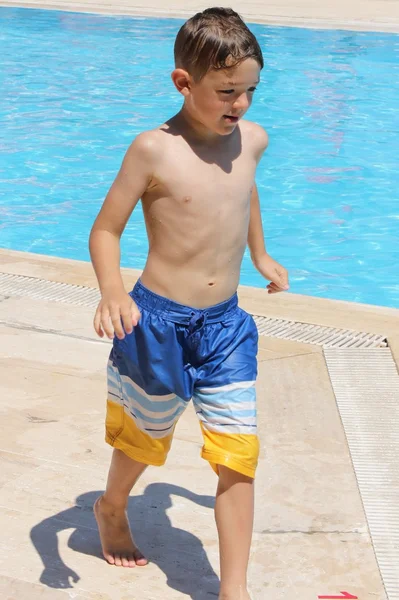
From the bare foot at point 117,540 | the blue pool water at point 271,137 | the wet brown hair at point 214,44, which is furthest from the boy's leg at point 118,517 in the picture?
the blue pool water at point 271,137

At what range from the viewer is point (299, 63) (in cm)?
1505

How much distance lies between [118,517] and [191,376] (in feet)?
1.80

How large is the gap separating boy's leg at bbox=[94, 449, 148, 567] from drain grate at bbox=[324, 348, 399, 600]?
764 mm

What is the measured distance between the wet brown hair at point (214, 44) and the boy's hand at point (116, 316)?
2.04ft

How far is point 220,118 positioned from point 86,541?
54.2 inches

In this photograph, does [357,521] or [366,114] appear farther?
[366,114]

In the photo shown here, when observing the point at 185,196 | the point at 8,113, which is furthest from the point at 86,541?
the point at 8,113

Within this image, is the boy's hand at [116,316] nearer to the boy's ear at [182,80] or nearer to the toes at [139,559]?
the boy's ear at [182,80]

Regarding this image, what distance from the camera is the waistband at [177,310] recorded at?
2.67 meters

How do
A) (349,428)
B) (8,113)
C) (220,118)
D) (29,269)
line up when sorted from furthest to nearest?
(8,113) → (29,269) → (349,428) → (220,118)

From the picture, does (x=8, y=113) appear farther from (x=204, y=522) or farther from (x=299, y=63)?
(x=204, y=522)

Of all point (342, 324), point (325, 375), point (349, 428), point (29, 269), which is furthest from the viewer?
point (29, 269)

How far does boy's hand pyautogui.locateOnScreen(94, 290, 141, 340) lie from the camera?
2.50m

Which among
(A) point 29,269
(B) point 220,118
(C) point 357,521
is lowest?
(A) point 29,269
